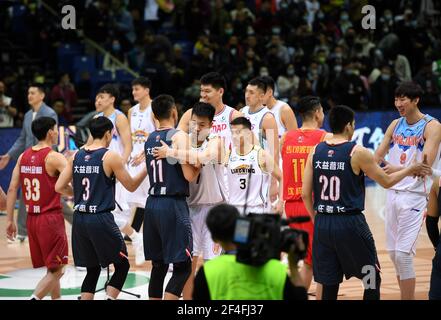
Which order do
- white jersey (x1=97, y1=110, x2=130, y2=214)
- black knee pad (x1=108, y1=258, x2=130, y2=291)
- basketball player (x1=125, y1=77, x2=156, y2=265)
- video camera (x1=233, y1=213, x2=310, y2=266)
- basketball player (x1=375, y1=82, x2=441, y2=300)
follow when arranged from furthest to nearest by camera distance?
1. basketball player (x1=125, y1=77, x2=156, y2=265)
2. white jersey (x1=97, y1=110, x2=130, y2=214)
3. basketball player (x1=375, y1=82, x2=441, y2=300)
4. black knee pad (x1=108, y1=258, x2=130, y2=291)
5. video camera (x1=233, y1=213, x2=310, y2=266)

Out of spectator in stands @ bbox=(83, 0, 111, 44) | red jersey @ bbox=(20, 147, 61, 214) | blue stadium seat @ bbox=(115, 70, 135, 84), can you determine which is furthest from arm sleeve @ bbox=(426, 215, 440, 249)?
spectator in stands @ bbox=(83, 0, 111, 44)

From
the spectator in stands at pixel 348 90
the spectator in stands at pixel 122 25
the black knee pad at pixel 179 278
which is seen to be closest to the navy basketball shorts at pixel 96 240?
the black knee pad at pixel 179 278

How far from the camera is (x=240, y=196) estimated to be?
9.48 meters

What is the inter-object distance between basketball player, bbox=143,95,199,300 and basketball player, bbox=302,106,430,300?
1.24 m

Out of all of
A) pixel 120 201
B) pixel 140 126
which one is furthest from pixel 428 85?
pixel 120 201

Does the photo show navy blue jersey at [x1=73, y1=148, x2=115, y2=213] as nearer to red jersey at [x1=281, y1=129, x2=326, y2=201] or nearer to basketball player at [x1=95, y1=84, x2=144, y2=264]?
red jersey at [x1=281, y1=129, x2=326, y2=201]

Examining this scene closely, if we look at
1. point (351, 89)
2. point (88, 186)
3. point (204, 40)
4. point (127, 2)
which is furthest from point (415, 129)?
point (127, 2)

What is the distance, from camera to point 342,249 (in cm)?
807

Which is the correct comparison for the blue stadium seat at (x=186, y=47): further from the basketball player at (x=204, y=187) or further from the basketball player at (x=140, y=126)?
the basketball player at (x=204, y=187)

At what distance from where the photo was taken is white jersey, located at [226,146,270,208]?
940cm

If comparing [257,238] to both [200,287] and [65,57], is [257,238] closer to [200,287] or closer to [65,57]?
[200,287]

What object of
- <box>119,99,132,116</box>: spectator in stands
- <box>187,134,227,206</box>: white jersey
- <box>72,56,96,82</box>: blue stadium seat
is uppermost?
<box>72,56,96,82</box>: blue stadium seat

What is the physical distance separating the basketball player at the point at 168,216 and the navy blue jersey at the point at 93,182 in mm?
424
